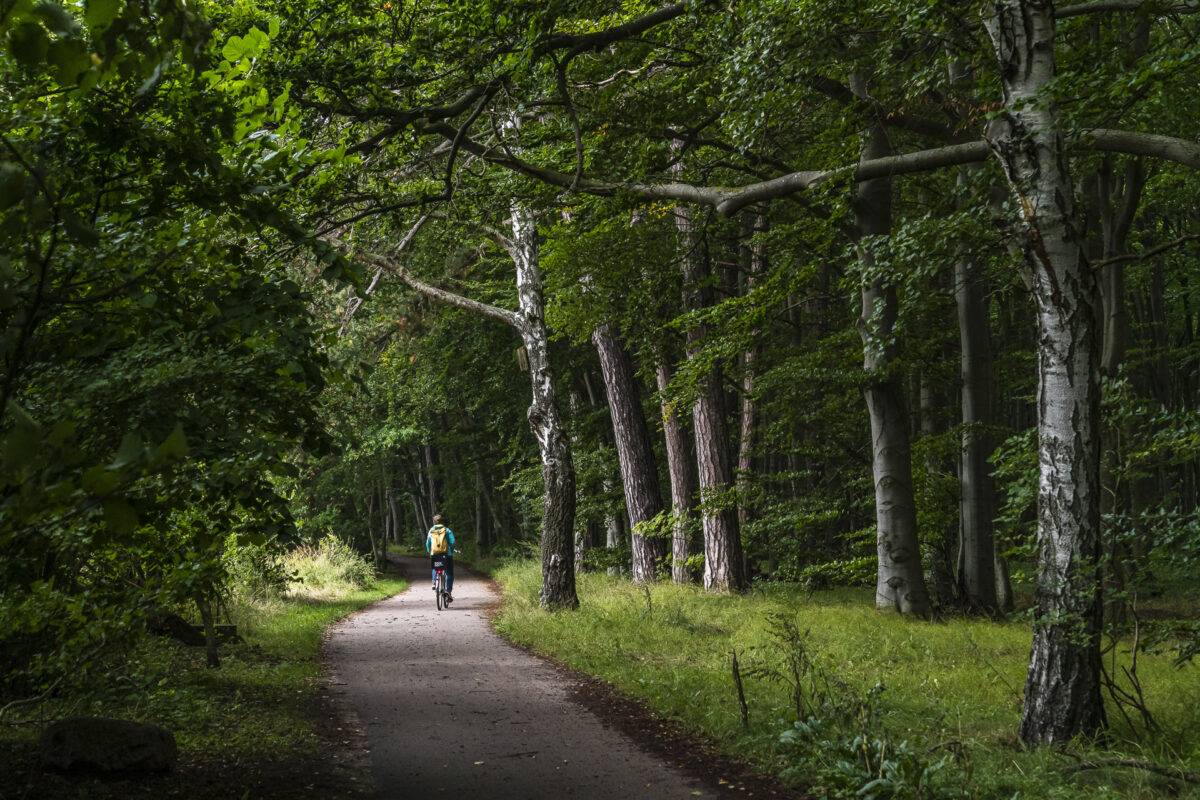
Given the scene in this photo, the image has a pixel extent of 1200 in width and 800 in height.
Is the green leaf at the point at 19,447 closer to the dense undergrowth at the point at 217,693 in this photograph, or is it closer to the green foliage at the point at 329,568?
the dense undergrowth at the point at 217,693

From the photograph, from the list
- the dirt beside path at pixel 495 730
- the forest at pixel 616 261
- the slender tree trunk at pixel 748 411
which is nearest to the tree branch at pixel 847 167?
the forest at pixel 616 261

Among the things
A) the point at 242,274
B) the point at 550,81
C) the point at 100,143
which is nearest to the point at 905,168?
the point at 550,81

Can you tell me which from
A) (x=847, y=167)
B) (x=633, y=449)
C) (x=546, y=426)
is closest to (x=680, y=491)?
(x=633, y=449)

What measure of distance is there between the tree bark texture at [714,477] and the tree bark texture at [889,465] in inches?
132

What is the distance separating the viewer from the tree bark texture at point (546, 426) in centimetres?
1650

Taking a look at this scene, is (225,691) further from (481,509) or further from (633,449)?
(481,509)

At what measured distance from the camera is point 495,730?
8.09 meters

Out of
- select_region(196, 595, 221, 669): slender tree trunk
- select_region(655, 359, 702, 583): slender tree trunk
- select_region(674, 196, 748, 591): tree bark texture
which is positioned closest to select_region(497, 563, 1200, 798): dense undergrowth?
select_region(674, 196, 748, 591): tree bark texture

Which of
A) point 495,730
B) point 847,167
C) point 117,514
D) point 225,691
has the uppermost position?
point 847,167

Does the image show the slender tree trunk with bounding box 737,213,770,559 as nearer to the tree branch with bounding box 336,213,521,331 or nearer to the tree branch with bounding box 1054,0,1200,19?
the tree branch with bounding box 336,213,521,331

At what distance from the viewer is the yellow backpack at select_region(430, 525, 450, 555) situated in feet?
65.5

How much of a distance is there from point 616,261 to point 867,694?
8216mm

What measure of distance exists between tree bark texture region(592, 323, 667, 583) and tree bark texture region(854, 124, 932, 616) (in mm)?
6547

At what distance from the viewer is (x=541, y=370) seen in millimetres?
16828
